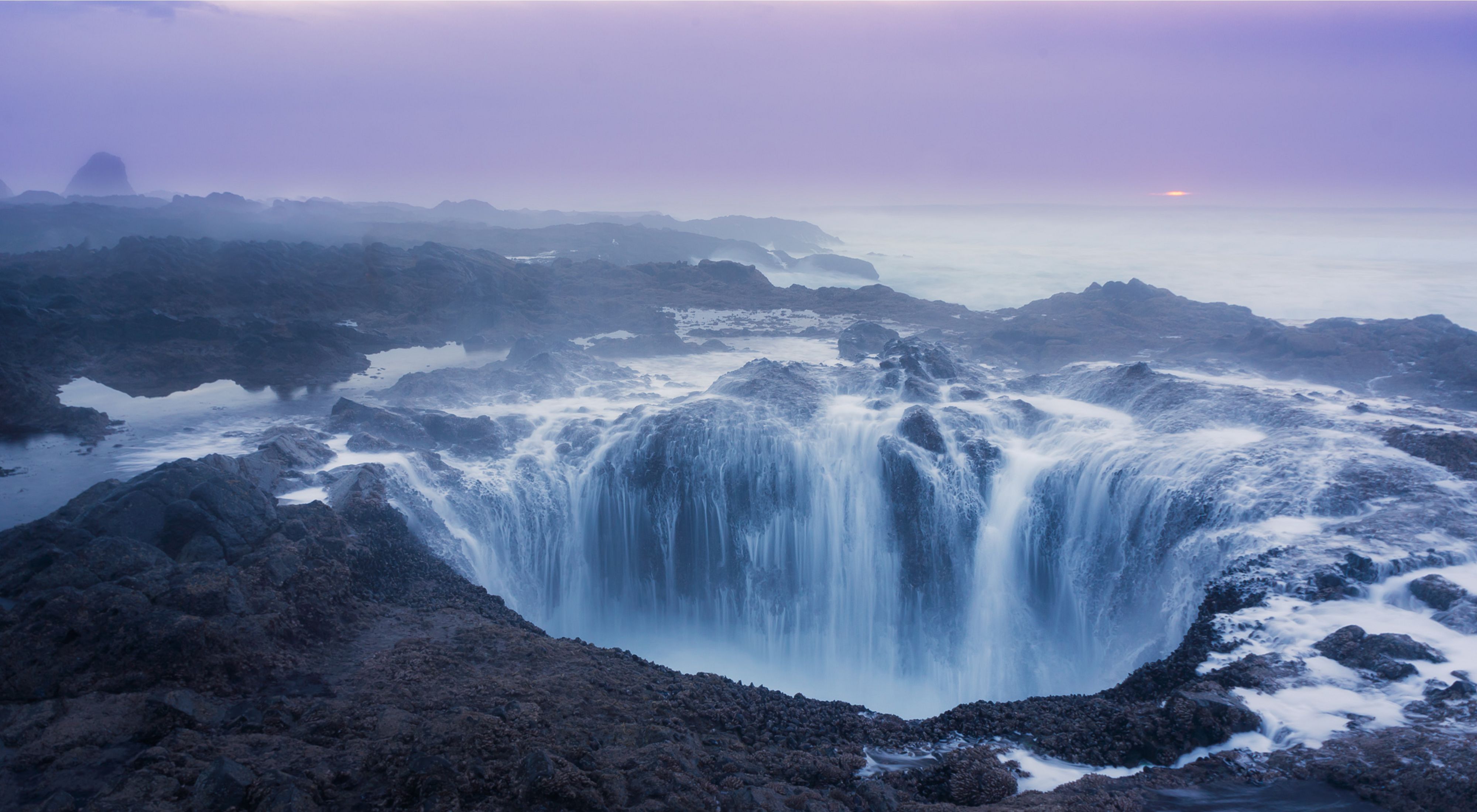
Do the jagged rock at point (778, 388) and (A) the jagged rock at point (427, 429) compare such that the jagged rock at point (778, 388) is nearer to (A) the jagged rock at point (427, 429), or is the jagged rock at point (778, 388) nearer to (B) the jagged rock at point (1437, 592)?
(A) the jagged rock at point (427, 429)

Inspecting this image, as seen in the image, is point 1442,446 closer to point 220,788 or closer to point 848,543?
point 848,543

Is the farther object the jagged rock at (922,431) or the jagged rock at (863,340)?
the jagged rock at (863,340)

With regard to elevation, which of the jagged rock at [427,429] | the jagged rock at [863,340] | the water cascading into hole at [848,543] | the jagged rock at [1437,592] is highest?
the jagged rock at [863,340]

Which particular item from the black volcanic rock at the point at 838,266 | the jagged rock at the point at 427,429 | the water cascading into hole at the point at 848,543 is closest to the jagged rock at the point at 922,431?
the water cascading into hole at the point at 848,543

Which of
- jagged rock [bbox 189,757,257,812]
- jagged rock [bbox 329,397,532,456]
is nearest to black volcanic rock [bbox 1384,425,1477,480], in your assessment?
jagged rock [bbox 189,757,257,812]

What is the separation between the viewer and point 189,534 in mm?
12211

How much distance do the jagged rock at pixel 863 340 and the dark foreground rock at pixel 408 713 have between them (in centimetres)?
2013

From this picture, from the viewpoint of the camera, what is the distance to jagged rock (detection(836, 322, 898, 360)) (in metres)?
31.8

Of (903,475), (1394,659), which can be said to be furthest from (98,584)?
(1394,659)

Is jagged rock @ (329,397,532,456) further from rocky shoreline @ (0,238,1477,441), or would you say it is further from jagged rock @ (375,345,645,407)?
rocky shoreline @ (0,238,1477,441)

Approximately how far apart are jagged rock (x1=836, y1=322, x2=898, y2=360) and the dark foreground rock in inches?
793

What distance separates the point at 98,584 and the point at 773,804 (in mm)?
9410

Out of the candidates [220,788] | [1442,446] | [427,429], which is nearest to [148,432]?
[427,429]

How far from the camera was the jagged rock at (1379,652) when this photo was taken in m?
9.98
